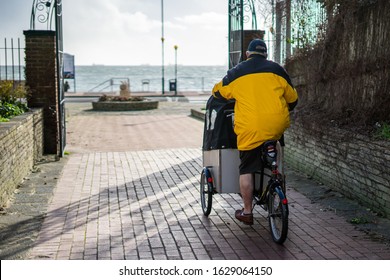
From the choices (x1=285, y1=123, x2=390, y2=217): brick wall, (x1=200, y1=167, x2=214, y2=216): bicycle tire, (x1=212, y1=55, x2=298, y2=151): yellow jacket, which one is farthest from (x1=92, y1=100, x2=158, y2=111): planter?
(x1=212, y1=55, x2=298, y2=151): yellow jacket

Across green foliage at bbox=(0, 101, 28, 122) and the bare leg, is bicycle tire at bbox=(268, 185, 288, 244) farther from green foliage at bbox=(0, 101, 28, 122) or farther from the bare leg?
green foliage at bbox=(0, 101, 28, 122)

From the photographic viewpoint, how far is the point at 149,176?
9.94 metres

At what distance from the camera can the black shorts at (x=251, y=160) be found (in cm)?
622

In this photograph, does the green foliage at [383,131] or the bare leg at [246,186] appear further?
the green foliage at [383,131]

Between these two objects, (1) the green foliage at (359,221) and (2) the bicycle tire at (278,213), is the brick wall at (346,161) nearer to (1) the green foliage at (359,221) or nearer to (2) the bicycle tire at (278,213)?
(1) the green foliage at (359,221)

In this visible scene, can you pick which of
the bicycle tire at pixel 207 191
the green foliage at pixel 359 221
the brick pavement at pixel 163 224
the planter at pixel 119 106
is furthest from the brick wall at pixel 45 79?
the planter at pixel 119 106

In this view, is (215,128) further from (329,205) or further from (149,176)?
(149,176)

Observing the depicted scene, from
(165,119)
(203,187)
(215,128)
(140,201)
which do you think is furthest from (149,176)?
(165,119)

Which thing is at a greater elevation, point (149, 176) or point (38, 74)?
point (38, 74)

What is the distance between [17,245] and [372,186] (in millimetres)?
3863

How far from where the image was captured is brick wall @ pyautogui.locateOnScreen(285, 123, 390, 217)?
275 inches

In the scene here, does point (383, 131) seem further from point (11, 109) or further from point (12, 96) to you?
point (12, 96)

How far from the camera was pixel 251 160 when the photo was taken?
6.27 m

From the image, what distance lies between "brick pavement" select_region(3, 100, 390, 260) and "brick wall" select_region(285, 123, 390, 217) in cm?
42
